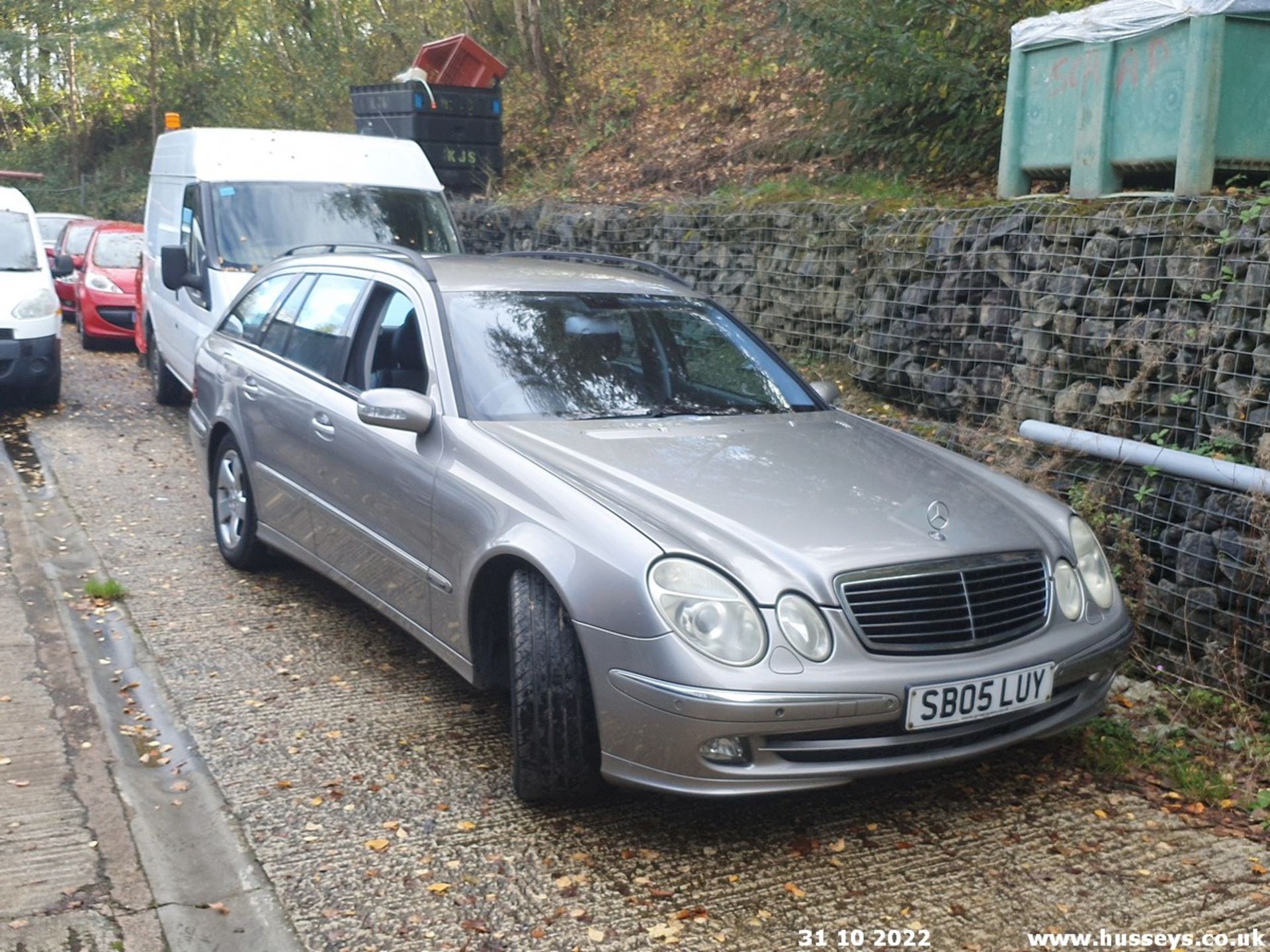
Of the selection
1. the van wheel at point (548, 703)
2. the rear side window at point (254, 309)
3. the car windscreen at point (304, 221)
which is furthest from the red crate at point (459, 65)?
the van wheel at point (548, 703)

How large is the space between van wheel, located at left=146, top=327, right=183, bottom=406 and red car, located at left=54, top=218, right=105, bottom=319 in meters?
6.28

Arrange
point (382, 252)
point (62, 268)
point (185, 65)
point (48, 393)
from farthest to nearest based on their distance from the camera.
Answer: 1. point (185, 65)
2. point (62, 268)
3. point (48, 393)
4. point (382, 252)

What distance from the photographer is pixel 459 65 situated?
1719 centimetres

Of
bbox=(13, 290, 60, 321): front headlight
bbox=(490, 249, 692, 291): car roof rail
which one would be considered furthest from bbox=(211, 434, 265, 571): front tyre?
bbox=(13, 290, 60, 321): front headlight

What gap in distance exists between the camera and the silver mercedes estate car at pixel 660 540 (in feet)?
12.0

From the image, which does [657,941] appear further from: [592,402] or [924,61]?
[924,61]

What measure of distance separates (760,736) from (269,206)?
25.6ft

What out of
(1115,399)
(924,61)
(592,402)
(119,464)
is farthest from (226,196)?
(1115,399)

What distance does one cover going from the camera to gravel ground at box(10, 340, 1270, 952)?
3553 millimetres

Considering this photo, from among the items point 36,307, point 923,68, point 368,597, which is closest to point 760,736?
point 368,597

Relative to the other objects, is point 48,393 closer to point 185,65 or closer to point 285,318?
point 285,318

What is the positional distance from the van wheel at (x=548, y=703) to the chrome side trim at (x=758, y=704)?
1.09 feet

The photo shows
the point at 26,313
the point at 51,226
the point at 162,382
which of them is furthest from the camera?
the point at 51,226

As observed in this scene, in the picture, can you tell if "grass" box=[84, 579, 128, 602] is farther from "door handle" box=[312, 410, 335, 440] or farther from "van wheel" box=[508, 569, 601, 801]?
"van wheel" box=[508, 569, 601, 801]
